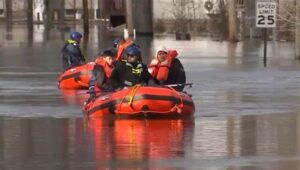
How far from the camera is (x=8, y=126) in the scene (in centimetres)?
1533

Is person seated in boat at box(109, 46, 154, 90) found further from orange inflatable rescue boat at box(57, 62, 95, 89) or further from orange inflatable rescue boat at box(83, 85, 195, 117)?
orange inflatable rescue boat at box(57, 62, 95, 89)

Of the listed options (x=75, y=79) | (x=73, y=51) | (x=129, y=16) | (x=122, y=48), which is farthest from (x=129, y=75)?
(x=129, y=16)

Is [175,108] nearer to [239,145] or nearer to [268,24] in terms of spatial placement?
[239,145]

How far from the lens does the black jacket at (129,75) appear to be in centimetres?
1642

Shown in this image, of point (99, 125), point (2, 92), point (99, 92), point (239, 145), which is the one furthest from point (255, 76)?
point (239, 145)

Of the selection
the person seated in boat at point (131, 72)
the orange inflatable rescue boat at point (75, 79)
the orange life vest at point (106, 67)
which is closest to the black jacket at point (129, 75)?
the person seated in boat at point (131, 72)

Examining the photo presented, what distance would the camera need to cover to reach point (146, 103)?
15758mm

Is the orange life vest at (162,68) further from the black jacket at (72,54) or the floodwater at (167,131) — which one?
the black jacket at (72,54)

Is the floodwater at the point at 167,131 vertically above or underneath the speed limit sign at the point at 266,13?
underneath

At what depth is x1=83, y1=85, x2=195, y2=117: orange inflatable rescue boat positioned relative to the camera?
15.8 metres

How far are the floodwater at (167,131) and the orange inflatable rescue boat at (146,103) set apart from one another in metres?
0.21

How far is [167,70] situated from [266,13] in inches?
497

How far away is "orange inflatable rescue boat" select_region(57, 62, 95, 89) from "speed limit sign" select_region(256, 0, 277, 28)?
7543 mm

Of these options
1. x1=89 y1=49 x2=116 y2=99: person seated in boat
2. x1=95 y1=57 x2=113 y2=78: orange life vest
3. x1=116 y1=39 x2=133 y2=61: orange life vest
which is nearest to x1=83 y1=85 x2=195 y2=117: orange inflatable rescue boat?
x1=89 y1=49 x2=116 y2=99: person seated in boat
